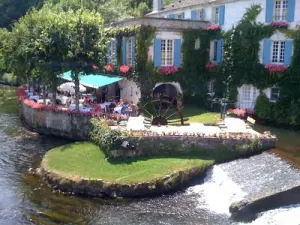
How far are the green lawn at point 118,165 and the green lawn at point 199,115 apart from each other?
21.6 ft

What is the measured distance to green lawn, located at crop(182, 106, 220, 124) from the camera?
30.6 metres

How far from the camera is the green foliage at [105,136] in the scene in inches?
956

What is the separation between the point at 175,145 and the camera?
2456 centimetres

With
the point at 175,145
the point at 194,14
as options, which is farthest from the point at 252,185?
the point at 194,14

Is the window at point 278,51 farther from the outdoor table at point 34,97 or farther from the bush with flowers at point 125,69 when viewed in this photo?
the outdoor table at point 34,97

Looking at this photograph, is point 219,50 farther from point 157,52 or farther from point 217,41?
point 157,52

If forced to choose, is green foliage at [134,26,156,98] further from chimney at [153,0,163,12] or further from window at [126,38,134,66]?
chimney at [153,0,163,12]

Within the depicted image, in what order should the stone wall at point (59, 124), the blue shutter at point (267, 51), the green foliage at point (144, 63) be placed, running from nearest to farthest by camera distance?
the stone wall at point (59, 124), the blue shutter at point (267, 51), the green foliage at point (144, 63)

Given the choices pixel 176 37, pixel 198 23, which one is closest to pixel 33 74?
pixel 176 37

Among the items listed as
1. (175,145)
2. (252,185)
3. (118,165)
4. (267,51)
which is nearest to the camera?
(252,185)

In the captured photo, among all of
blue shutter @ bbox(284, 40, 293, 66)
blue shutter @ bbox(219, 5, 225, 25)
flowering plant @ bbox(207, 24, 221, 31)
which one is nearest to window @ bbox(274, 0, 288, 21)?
blue shutter @ bbox(284, 40, 293, 66)

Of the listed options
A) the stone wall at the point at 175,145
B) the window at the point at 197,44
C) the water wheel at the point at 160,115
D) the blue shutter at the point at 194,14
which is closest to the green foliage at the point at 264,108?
the water wheel at the point at 160,115

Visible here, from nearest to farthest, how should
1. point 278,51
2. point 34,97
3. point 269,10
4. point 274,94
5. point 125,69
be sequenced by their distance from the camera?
point 269,10
point 278,51
point 274,94
point 125,69
point 34,97

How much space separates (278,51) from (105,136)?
644 inches
